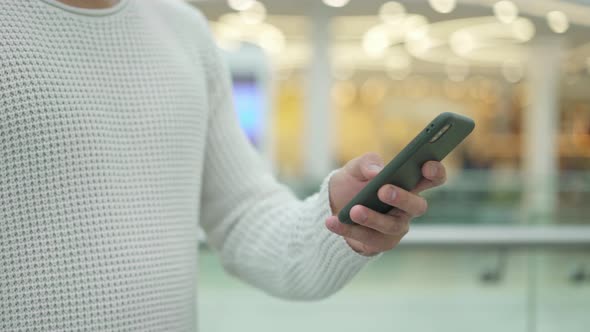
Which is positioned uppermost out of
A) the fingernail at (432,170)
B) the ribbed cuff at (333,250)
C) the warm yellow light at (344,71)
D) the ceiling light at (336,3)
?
the fingernail at (432,170)

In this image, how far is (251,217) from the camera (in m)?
1.15

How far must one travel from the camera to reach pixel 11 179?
0.87 meters

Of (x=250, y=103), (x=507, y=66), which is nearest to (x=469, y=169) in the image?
(x=507, y=66)

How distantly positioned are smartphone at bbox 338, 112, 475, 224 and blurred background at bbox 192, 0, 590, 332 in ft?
5.41

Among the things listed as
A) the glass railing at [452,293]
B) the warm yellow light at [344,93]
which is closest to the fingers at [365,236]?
the glass railing at [452,293]

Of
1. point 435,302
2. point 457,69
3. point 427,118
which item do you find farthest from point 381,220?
point 427,118

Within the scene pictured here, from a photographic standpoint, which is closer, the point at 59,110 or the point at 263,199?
the point at 59,110

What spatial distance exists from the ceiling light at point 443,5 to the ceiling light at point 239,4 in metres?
2.42

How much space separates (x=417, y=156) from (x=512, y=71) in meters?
17.9

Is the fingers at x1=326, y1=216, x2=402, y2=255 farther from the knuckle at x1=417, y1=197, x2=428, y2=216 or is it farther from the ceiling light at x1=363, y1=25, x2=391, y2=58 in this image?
the ceiling light at x1=363, y1=25, x2=391, y2=58

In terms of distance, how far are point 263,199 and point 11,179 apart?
402 millimetres

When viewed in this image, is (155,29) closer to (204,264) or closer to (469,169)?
(204,264)

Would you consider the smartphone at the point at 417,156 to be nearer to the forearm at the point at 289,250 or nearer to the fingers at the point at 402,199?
the fingers at the point at 402,199

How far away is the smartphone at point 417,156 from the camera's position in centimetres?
76
